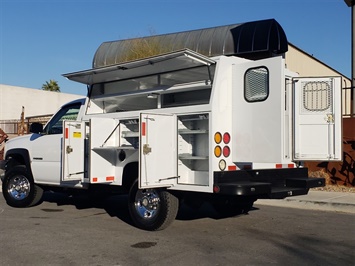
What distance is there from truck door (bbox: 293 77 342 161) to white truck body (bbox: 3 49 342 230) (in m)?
0.02

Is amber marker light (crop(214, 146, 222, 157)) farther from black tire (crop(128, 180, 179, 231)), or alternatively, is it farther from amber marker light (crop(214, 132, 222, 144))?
black tire (crop(128, 180, 179, 231))

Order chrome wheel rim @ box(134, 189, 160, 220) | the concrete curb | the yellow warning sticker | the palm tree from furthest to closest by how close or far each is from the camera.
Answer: the palm tree
the concrete curb
the yellow warning sticker
chrome wheel rim @ box(134, 189, 160, 220)

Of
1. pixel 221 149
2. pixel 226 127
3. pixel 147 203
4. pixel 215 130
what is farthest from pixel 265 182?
pixel 147 203

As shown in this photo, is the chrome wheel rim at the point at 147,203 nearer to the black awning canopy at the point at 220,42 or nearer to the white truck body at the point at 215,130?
the white truck body at the point at 215,130

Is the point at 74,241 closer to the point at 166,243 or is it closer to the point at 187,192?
the point at 166,243

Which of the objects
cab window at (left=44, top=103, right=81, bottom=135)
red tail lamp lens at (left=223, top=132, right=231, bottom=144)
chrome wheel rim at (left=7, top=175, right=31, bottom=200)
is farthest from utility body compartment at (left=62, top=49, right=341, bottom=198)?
chrome wheel rim at (left=7, top=175, right=31, bottom=200)

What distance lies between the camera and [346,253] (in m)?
6.08

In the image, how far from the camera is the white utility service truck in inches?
266

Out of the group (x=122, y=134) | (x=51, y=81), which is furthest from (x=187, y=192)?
(x=51, y=81)

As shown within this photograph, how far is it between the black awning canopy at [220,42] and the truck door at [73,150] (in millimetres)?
10366

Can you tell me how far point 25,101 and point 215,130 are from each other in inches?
1253

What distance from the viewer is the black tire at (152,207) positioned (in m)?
7.14

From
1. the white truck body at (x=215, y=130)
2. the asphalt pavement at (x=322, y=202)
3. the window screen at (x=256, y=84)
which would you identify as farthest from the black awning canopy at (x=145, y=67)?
the asphalt pavement at (x=322, y=202)

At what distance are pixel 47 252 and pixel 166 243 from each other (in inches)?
64.5
